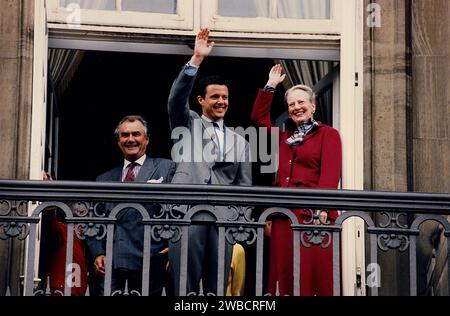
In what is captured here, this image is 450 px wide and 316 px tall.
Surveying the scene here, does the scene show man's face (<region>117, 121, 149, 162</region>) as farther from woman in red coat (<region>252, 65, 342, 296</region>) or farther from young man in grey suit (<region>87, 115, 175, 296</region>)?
woman in red coat (<region>252, 65, 342, 296</region>)

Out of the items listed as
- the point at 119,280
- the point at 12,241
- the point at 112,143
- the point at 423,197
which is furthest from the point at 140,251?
the point at 112,143

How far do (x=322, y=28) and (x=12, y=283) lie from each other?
9.17ft

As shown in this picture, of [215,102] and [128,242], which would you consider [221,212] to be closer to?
[128,242]

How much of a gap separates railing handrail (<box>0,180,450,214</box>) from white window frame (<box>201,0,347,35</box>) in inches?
71.1

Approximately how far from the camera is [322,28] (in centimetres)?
1125

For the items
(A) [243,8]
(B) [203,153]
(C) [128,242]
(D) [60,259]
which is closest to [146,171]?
(B) [203,153]

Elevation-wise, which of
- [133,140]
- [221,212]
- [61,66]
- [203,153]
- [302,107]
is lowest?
[221,212]

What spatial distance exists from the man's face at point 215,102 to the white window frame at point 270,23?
2.23 feet

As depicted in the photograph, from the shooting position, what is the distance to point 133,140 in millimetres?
10766

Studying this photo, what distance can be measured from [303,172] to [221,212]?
Result: 0.86 m

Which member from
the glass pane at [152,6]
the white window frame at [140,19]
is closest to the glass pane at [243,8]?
the white window frame at [140,19]

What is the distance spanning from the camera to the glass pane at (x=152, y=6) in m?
11.2

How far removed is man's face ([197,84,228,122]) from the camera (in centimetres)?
1065

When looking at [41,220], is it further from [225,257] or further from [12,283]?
[225,257]
